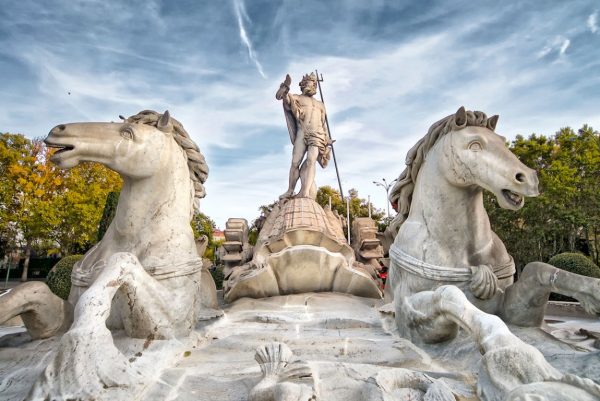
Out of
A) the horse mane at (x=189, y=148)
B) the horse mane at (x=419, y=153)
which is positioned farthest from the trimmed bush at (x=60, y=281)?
the horse mane at (x=419, y=153)

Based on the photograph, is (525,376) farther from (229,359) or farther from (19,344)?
(19,344)

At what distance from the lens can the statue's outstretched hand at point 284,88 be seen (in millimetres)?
6507

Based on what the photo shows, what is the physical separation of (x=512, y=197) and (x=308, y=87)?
194 inches

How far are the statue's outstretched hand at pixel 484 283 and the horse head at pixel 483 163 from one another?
1.56 feet

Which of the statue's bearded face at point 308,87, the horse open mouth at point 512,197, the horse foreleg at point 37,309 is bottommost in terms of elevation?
the horse foreleg at point 37,309

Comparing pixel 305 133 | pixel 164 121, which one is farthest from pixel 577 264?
pixel 164 121

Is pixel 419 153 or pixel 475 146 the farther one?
pixel 419 153

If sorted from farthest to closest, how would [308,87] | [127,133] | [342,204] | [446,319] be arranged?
[342,204] < [308,87] < [127,133] < [446,319]

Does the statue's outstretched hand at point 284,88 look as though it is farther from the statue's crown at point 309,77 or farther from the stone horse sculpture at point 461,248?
the stone horse sculpture at point 461,248

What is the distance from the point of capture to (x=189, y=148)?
3414 mm

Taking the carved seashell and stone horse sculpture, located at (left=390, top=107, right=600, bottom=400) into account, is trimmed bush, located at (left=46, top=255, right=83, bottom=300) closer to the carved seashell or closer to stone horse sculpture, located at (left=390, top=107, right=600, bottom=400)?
stone horse sculpture, located at (left=390, top=107, right=600, bottom=400)

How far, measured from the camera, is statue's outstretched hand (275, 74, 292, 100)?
6.51 m

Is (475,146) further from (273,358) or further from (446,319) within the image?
(273,358)

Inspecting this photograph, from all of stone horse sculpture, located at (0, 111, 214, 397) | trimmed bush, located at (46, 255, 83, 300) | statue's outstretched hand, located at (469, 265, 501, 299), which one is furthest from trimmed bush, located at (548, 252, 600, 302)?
trimmed bush, located at (46, 255, 83, 300)
